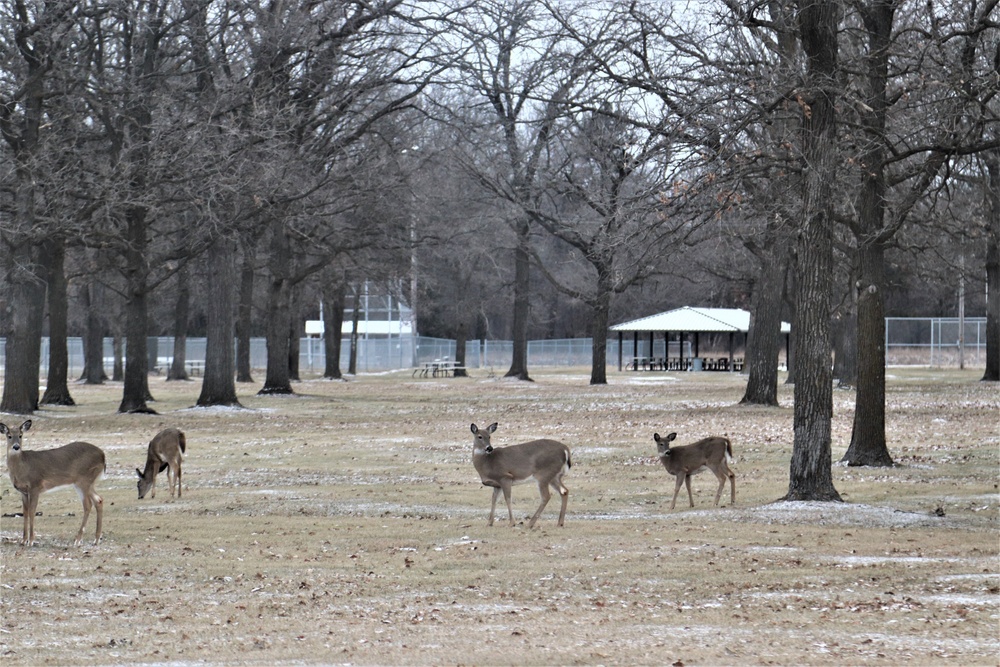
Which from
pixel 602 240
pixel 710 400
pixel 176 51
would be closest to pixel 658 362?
pixel 710 400

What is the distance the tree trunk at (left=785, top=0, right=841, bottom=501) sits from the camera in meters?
15.6

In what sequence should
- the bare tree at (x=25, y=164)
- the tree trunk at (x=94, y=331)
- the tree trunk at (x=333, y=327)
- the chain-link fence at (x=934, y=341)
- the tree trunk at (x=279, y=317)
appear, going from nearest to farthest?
1. the bare tree at (x=25, y=164)
2. the tree trunk at (x=279, y=317)
3. the tree trunk at (x=94, y=331)
4. the tree trunk at (x=333, y=327)
5. the chain-link fence at (x=934, y=341)

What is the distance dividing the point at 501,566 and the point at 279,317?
34.5m

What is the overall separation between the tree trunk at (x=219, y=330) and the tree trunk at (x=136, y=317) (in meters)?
1.85

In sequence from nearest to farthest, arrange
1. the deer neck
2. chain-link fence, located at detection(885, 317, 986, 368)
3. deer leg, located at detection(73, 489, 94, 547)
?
the deer neck, deer leg, located at detection(73, 489, 94, 547), chain-link fence, located at detection(885, 317, 986, 368)

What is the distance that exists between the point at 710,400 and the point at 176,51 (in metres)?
17.6

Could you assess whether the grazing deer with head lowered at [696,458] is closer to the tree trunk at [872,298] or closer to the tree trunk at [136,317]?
the tree trunk at [872,298]

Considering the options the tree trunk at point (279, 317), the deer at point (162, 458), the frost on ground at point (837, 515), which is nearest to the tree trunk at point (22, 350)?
the tree trunk at point (279, 317)

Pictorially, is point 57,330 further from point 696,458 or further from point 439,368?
point 439,368

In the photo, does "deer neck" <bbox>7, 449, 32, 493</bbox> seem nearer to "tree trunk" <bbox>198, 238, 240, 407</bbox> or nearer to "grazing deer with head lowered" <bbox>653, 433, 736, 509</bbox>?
"grazing deer with head lowered" <bbox>653, 433, 736, 509</bbox>

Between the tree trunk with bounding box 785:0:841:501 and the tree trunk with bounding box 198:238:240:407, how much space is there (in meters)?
23.0

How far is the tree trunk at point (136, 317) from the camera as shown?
112 ft

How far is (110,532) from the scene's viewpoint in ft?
45.8

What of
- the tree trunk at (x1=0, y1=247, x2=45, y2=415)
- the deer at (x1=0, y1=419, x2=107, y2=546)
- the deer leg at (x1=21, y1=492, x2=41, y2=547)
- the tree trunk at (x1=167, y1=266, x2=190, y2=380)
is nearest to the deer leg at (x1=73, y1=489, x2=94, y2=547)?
the deer at (x1=0, y1=419, x2=107, y2=546)
